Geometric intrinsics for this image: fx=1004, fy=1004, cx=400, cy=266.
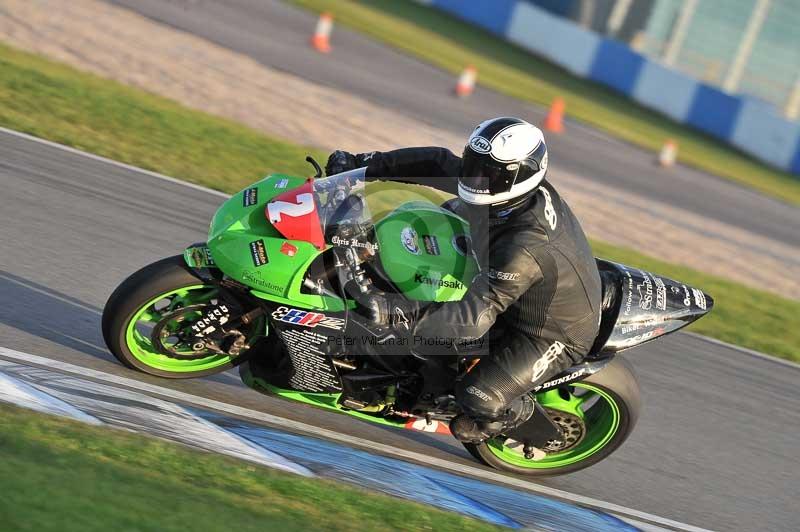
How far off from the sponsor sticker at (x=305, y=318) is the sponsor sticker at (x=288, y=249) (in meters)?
0.29

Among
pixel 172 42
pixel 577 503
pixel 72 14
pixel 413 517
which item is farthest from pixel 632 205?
pixel 413 517

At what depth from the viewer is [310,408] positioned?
5.80 m

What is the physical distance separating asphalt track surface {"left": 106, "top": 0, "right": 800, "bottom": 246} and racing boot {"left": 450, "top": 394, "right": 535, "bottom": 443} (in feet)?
35.9

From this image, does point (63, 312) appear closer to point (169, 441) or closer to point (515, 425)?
point (169, 441)

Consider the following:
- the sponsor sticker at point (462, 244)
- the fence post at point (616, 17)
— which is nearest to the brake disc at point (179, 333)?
the sponsor sticker at point (462, 244)

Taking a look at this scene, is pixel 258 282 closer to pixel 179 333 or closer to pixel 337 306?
pixel 337 306

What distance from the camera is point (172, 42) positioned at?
15.8 metres

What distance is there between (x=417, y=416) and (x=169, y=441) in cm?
145

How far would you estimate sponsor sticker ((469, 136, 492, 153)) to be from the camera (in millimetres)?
4754

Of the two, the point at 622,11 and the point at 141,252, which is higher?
the point at 622,11

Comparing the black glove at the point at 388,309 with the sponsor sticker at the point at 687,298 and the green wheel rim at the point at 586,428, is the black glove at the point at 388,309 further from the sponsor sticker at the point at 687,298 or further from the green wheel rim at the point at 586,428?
the sponsor sticker at the point at 687,298

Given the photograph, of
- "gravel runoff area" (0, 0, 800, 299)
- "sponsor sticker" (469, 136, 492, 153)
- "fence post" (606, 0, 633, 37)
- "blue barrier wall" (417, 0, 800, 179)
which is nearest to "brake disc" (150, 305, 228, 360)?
"sponsor sticker" (469, 136, 492, 153)

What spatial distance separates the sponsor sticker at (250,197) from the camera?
16.5 feet

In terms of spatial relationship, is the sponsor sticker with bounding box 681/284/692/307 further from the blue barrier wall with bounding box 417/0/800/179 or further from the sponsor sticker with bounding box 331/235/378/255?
the blue barrier wall with bounding box 417/0/800/179
